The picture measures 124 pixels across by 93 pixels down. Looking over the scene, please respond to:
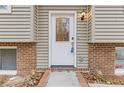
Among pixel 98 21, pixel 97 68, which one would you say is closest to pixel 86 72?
pixel 97 68

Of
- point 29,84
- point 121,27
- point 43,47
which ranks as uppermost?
point 121,27

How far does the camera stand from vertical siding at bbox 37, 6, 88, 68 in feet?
27.5

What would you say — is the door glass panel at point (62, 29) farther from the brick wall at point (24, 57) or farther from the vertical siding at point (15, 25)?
the vertical siding at point (15, 25)

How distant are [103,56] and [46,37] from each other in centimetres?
190

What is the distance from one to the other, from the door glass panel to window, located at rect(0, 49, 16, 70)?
5.01 feet

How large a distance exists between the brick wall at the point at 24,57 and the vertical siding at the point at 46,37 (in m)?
0.42

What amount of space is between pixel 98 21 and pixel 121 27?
700 millimetres

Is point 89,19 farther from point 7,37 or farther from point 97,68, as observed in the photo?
point 7,37

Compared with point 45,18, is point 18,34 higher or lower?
lower

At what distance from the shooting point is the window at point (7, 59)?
26.9ft

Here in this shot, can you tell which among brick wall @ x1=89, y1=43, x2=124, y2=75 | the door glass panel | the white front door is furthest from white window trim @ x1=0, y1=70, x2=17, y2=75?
brick wall @ x1=89, y1=43, x2=124, y2=75

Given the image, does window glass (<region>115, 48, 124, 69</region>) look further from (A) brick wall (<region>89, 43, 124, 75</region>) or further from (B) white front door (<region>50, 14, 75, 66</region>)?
(B) white front door (<region>50, 14, 75, 66</region>)

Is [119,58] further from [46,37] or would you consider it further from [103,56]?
[46,37]

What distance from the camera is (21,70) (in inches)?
316
